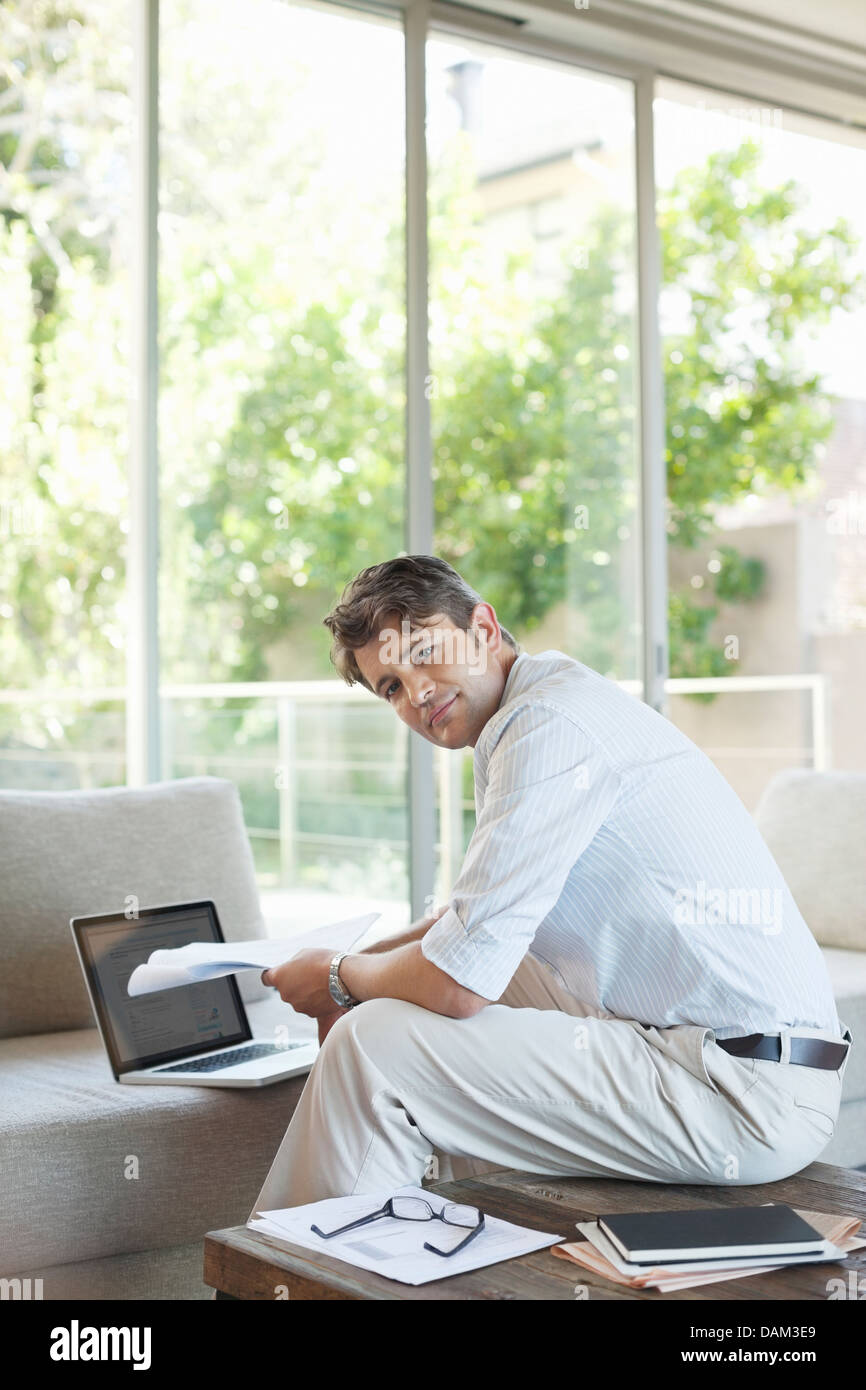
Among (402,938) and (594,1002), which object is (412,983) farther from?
(402,938)

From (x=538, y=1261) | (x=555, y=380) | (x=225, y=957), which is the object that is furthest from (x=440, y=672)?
(x=555, y=380)

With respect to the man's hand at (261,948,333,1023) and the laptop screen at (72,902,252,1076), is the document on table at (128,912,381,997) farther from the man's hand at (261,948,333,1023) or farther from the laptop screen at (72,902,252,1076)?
the laptop screen at (72,902,252,1076)

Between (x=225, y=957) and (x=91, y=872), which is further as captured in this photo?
(x=91, y=872)

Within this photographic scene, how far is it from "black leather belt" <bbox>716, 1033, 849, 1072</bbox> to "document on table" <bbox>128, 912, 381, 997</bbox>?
0.54m

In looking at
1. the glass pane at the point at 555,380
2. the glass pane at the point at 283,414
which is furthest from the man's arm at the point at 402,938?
the glass pane at the point at 555,380

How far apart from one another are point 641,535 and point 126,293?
1698 mm

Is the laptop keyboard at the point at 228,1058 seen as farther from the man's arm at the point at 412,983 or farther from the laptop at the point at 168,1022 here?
the man's arm at the point at 412,983

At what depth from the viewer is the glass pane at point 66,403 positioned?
11.4 feet

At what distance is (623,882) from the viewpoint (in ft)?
5.45

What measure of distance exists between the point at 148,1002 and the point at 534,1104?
2.98 ft

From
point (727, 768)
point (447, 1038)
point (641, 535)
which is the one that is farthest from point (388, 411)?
point (447, 1038)

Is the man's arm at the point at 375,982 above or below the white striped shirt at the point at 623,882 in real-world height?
below

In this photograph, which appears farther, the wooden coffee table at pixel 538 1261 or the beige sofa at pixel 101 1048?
the beige sofa at pixel 101 1048

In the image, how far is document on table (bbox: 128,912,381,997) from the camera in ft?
5.90
